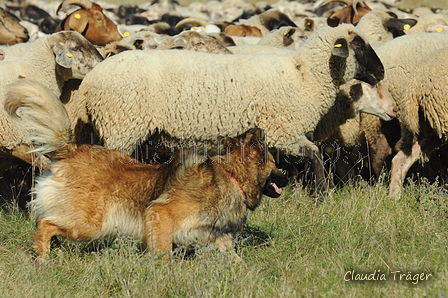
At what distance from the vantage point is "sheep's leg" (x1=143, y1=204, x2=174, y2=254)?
4.15 metres

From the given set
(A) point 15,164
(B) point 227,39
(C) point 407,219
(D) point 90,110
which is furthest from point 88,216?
(B) point 227,39

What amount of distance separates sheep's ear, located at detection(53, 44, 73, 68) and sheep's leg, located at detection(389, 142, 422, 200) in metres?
3.55

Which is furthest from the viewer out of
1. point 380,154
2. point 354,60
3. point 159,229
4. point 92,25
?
point 92,25

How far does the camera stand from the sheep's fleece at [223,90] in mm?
5941

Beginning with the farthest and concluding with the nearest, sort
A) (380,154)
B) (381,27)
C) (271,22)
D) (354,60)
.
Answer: (271,22), (381,27), (380,154), (354,60)

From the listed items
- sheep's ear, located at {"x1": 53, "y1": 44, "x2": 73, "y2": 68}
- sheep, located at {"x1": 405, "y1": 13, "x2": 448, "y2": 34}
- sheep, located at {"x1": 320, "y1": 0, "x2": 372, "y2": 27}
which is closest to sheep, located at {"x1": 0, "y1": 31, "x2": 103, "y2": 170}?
sheep's ear, located at {"x1": 53, "y1": 44, "x2": 73, "y2": 68}

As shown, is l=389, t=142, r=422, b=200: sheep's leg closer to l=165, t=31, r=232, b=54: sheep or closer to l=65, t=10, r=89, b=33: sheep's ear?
l=165, t=31, r=232, b=54: sheep

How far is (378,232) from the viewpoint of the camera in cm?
495

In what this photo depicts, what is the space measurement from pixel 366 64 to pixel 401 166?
1.12 metres

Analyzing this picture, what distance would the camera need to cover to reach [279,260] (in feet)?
14.6

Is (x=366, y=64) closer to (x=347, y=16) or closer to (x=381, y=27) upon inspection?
(x=381, y=27)

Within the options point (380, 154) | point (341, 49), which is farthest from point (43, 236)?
point (380, 154)

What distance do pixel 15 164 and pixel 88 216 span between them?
3570mm

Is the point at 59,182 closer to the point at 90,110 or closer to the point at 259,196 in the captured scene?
the point at 259,196
